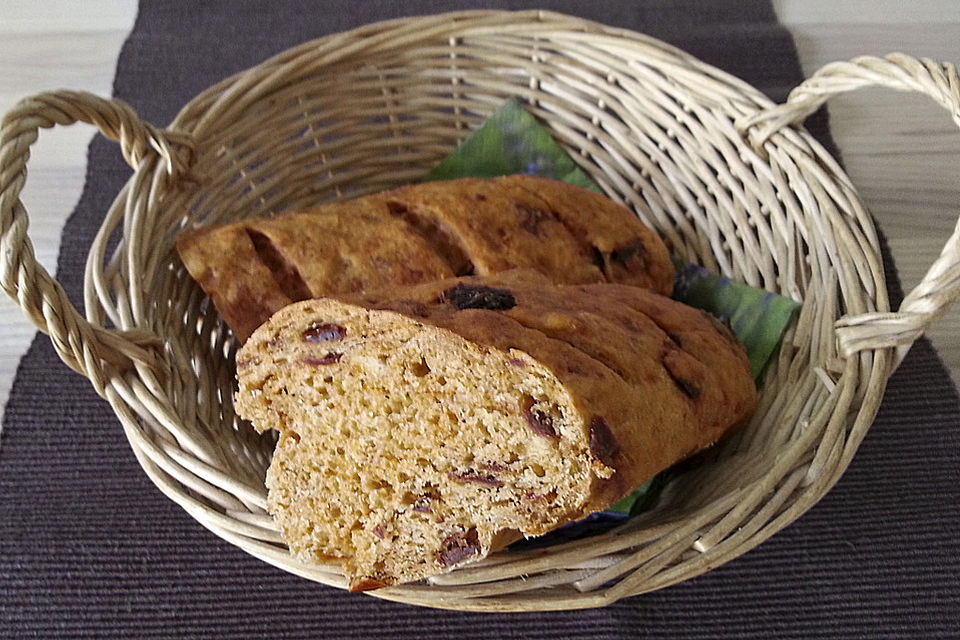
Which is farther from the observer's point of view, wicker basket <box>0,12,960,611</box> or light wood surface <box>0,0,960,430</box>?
light wood surface <box>0,0,960,430</box>

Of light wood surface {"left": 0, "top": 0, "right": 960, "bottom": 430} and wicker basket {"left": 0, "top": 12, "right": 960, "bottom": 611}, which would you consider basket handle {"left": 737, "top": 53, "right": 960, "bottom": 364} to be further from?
light wood surface {"left": 0, "top": 0, "right": 960, "bottom": 430}

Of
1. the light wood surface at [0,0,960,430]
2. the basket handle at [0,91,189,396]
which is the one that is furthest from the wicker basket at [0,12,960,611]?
the light wood surface at [0,0,960,430]

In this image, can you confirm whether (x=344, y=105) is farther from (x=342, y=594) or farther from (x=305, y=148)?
(x=342, y=594)

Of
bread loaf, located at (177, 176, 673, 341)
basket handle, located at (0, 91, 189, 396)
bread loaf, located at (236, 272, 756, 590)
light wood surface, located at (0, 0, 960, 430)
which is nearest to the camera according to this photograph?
bread loaf, located at (236, 272, 756, 590)

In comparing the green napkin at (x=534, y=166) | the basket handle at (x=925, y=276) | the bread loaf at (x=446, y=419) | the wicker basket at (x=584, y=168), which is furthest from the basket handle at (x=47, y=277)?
the basket handle at (x=925, y=276)

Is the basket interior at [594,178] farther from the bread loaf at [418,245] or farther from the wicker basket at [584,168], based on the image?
the bread loaf at [418,245]

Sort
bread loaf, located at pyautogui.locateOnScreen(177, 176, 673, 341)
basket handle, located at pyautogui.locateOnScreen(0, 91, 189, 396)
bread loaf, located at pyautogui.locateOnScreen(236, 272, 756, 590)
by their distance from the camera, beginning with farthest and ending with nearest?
bread loaf, located at pyautogui.locateOnScreen(177, 176, 673, 341) → basket handle, located at pyautogui.locateOnScreen(0, 91, 189, 396) → bread loaf, located at pyautogui.locateOnScreen(236, 272, 756, 590)

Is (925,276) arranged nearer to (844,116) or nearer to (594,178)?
(594,178)
